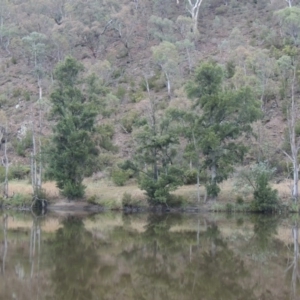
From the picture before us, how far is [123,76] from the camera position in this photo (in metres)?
68.6

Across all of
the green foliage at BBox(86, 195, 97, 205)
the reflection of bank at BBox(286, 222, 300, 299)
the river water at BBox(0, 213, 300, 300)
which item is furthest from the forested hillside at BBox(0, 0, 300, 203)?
the reflection of bank at BBox(286, 222, 300, 299)

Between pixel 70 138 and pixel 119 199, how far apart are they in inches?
239

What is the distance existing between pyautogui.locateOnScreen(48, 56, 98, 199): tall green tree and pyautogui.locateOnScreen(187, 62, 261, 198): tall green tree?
854 centimetres

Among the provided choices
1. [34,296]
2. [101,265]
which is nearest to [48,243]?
[101,265]

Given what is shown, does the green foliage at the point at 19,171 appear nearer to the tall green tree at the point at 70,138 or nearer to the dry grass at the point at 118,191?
the dry grass at the point at 118,191

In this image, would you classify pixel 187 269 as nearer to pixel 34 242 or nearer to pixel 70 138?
pixel 34 242

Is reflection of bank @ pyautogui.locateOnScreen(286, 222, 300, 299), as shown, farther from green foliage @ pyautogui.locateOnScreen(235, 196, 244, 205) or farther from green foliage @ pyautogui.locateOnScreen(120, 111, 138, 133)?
green foliage @ pyautogui.locateOnScreen(120, 111, 138, 133)

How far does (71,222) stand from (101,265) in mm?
14278

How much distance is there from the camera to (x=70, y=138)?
1599 inches

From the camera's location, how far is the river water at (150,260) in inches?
594

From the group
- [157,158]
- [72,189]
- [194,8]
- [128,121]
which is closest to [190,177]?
[157,158]

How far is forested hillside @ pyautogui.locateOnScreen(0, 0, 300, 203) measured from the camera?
38500mm

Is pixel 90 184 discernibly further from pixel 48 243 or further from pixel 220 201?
pixel 48 243

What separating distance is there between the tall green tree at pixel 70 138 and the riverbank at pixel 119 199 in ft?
3.50
